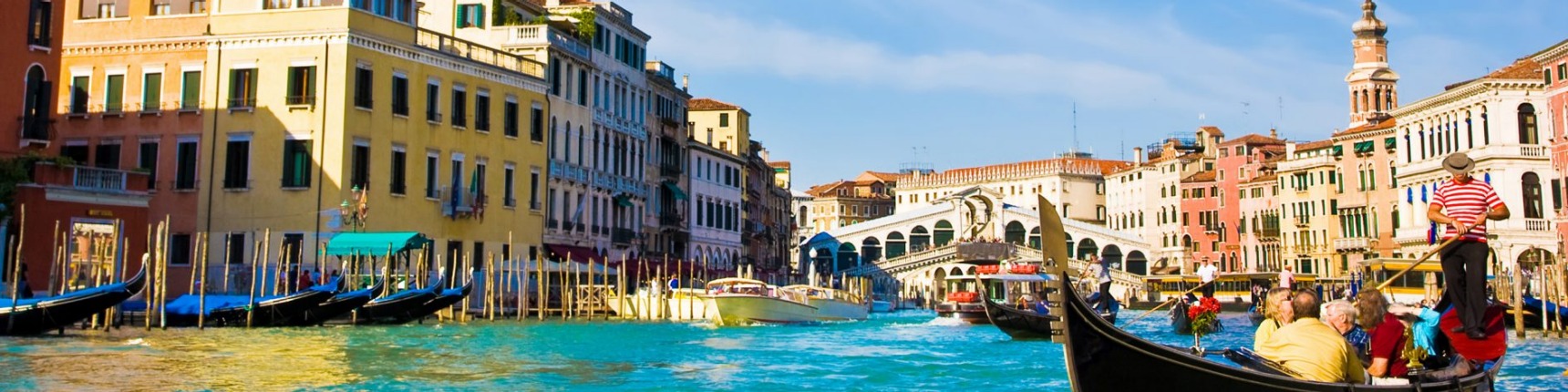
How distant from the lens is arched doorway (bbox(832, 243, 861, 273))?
6238 cm

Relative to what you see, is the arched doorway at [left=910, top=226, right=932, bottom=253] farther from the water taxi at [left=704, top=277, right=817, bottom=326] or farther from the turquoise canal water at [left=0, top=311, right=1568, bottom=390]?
the turquoise canal water at [left=0, top=311, right=1568, bottom=390]

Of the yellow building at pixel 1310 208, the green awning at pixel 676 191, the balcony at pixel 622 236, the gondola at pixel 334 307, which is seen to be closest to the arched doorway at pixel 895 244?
the yellow building at pixel 1310 208

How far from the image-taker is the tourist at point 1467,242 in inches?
307

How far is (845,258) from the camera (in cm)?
6281

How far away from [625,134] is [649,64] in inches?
221

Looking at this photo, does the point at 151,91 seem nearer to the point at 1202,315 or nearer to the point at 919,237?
the point at 1202,315

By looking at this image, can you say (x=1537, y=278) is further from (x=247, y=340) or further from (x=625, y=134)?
(x=247, y=340)

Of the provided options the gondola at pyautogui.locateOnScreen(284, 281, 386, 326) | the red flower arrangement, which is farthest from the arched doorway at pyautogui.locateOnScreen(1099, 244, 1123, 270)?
the red flower arrangement

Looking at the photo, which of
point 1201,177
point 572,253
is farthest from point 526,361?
point 1201,177

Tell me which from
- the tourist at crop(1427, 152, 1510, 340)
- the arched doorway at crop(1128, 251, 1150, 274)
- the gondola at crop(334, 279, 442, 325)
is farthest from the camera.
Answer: the arched doorway at crop(1128, 251, 1150, 274)

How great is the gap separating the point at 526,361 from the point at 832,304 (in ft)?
51.5

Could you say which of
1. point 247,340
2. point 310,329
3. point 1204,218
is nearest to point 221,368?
point 247,340

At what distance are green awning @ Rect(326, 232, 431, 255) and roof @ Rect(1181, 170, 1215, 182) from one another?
40898 millimetres

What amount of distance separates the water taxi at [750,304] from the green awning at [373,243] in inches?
210
